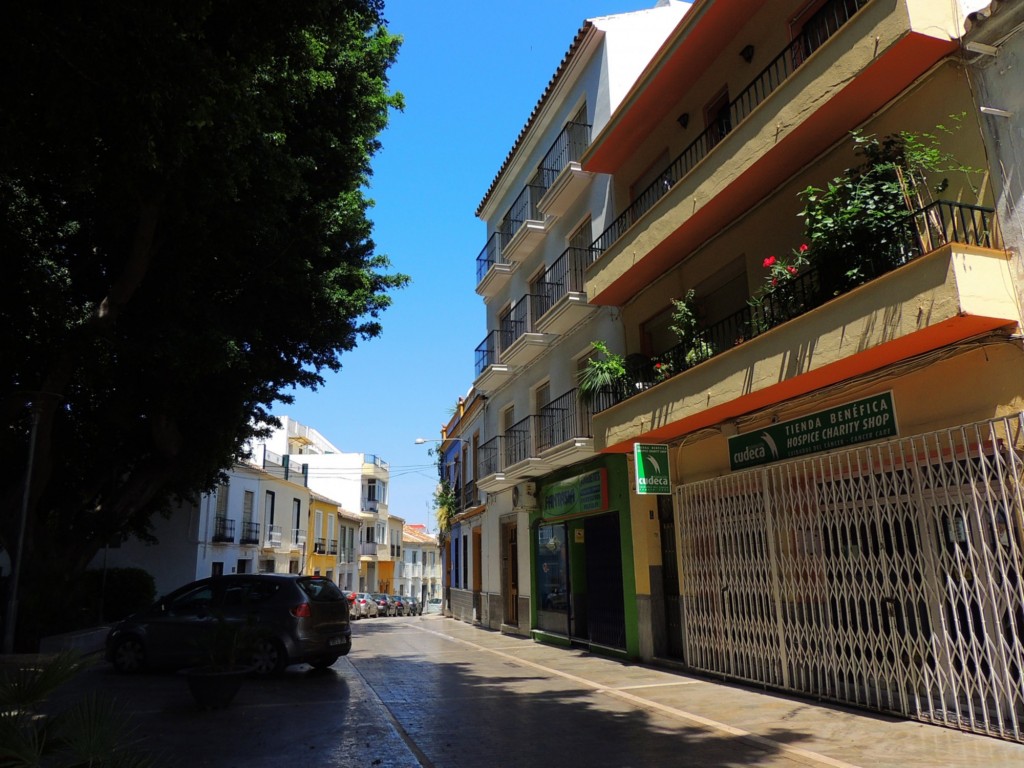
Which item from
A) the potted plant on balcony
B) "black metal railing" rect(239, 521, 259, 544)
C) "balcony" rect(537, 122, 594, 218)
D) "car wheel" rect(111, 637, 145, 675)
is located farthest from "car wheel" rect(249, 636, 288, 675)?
"black metal railing" rect(239, 521, 259, 544)

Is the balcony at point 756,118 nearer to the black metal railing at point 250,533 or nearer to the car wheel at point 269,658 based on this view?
the car wheel at point 269,658

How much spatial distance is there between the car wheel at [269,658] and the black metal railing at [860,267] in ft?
24.5

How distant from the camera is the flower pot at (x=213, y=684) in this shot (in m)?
8.28

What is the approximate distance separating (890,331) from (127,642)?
1162 centimetres

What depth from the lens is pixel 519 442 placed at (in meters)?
18.7

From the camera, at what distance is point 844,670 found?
819cm

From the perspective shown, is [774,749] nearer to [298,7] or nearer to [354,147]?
[298,7]

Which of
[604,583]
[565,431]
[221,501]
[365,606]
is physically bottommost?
[365,606]

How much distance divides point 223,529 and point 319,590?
23.1 metres

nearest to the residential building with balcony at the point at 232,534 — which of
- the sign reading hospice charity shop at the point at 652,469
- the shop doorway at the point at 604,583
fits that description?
the shop doorway at the point at 604,583

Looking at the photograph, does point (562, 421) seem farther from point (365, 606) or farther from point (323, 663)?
point (365, 606)

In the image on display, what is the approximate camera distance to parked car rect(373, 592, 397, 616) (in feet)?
126

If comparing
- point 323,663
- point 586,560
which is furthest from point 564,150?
point 323,663

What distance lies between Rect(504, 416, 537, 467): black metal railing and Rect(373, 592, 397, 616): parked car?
22049 millimetres
